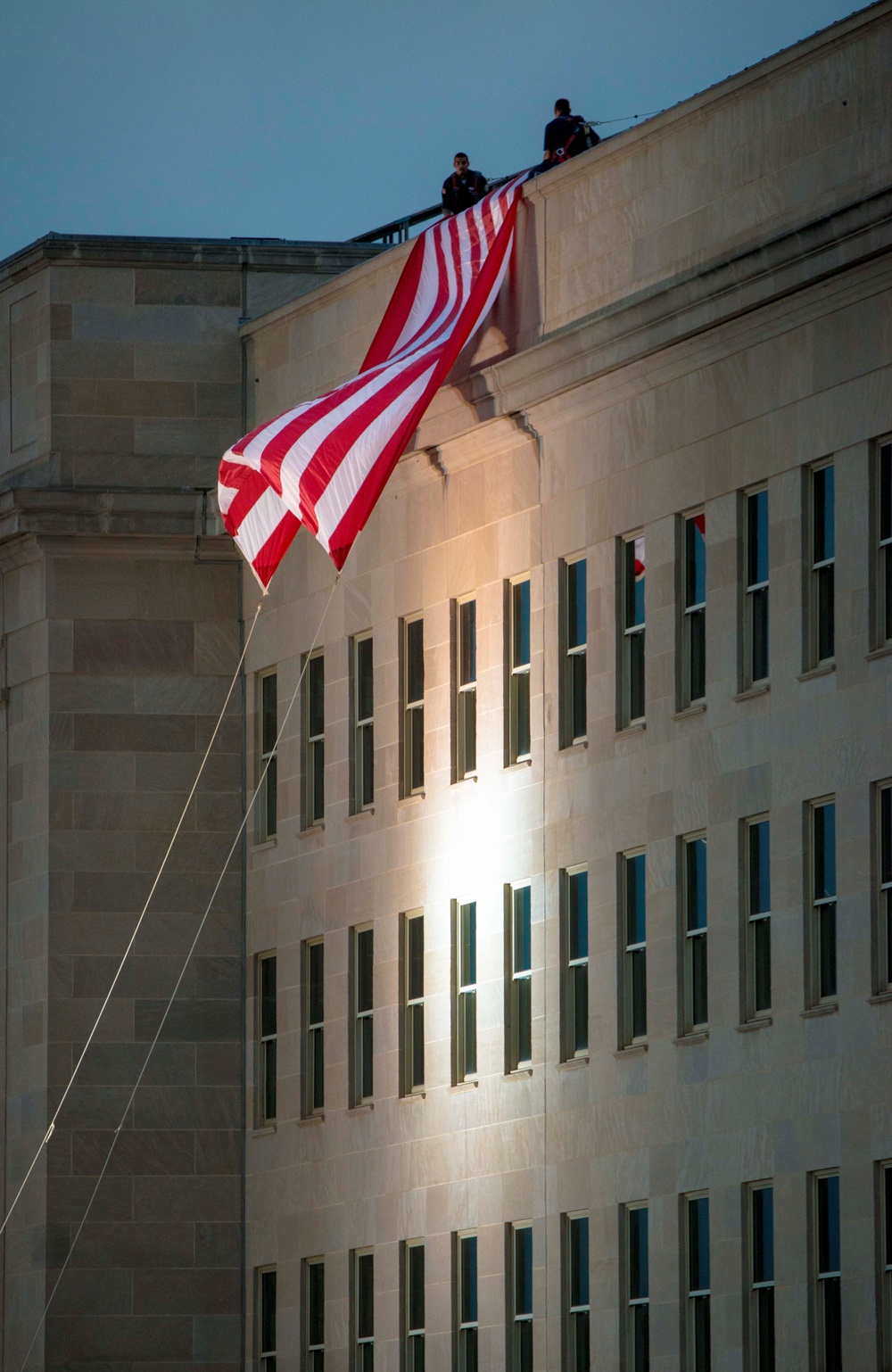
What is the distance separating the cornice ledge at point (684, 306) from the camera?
4634cm

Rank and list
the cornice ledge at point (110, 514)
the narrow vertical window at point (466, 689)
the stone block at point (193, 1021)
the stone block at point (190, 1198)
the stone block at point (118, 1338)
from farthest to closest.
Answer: the cornice ledge at point (110, 514), the stone block at point (193, 1021), the stone block at point (190, 1198), the stone block at point (118, 1338), the narrow vertical window at point (466, 689)

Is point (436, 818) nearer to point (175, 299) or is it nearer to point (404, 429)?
point (404, 429)

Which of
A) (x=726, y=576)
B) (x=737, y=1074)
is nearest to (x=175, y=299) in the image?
(x=726, y=576)

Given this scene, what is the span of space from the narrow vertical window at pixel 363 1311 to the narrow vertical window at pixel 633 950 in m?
7.88

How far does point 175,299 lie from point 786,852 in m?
19.2

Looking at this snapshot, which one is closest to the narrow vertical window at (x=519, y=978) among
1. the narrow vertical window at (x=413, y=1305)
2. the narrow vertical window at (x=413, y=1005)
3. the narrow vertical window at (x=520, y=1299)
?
the narrow vertical window at (x=520, y=1299)

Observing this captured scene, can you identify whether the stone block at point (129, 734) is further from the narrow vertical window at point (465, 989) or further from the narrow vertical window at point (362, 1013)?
the narrow vertical window at point (465, 989)

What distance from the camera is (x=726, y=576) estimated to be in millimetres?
49000

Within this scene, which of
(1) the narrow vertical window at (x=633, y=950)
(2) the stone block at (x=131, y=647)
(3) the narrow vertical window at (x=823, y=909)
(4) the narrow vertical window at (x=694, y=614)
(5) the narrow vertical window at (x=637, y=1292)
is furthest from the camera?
(2) the stone block at (x=131, y=647)

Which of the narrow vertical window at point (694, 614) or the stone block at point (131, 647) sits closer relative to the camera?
the narrow vertical window at point (694, 614)

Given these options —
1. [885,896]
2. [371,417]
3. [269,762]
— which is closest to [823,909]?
[885,896]

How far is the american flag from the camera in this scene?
53.2 meters

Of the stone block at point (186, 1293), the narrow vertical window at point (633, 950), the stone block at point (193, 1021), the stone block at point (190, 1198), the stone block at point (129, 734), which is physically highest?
the stone block at point (129, 734)

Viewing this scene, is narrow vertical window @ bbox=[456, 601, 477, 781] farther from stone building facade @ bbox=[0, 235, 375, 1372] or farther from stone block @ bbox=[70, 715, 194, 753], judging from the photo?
stone block @ bbox=[70, 715, 194, 753]
